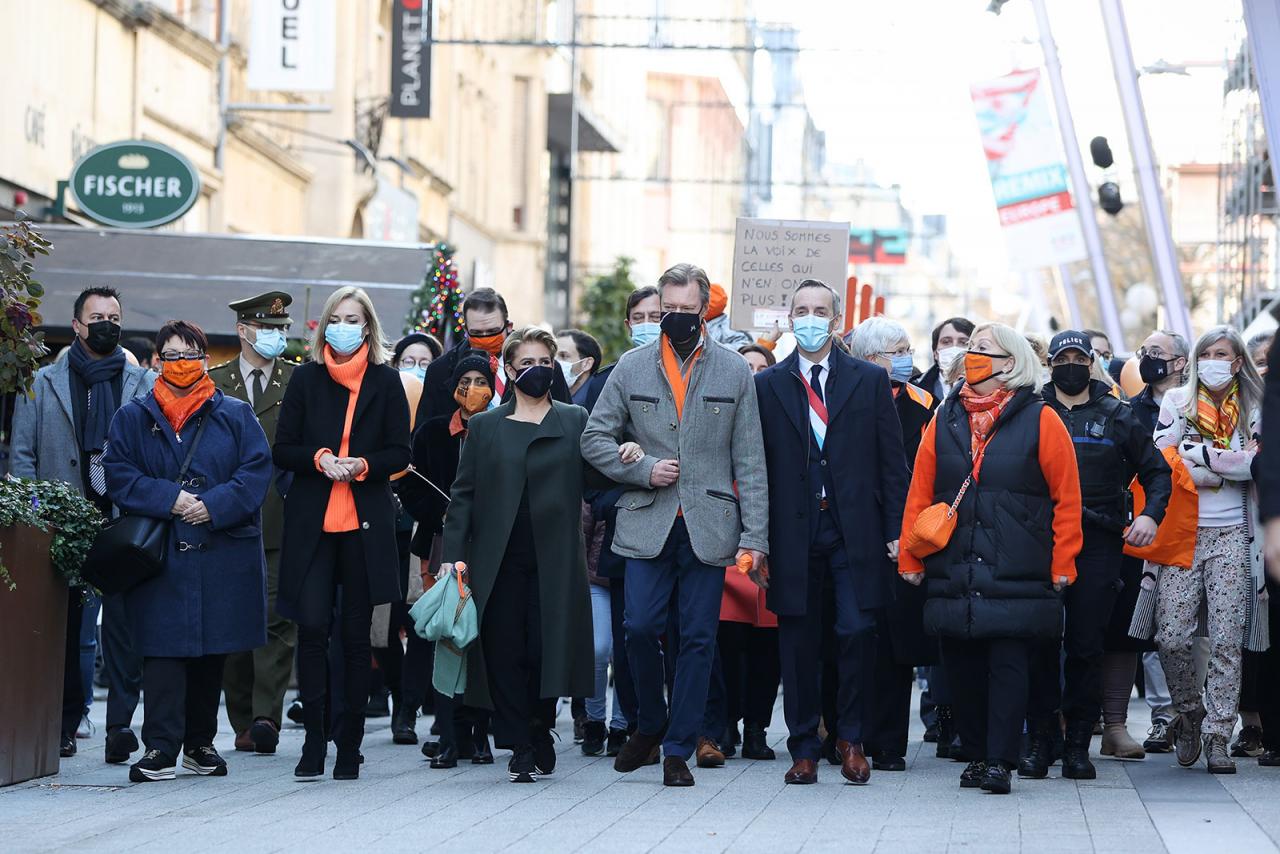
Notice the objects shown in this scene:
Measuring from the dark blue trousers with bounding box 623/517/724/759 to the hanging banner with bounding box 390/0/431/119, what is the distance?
24.4 metres

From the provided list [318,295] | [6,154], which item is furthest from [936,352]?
[6,154]

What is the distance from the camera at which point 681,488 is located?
32.4 ft

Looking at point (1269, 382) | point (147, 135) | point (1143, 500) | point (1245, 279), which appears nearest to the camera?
point (1269, 382)

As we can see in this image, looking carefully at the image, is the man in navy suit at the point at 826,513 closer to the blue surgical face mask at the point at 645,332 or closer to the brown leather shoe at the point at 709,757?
the brown leather shoe at the point at 709,757

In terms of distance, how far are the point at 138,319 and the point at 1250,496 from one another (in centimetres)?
1116

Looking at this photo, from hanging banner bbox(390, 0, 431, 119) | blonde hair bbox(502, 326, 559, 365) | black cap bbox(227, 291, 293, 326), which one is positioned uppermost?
hanging banner bbox(390, 0, 431, 119)

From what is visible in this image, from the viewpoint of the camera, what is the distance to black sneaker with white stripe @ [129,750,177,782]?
32.2ft

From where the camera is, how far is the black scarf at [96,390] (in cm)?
1134

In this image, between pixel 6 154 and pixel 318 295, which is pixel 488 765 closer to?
pixel 318 295

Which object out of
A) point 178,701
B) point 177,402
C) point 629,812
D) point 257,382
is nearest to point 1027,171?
point 257,382

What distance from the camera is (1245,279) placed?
33625mm

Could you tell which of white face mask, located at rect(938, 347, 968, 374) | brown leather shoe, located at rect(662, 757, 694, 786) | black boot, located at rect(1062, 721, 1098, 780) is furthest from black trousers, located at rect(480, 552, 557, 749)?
white face mask, located at rect(938, 347, 968, 374)

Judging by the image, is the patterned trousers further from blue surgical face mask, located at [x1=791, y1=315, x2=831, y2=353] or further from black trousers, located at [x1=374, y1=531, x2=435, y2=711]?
black trousers, located at [x1=374, y1=531, x2=435, y2=711]

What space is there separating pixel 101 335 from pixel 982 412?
4343 mm
